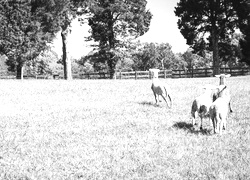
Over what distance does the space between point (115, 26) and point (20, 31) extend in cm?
1363

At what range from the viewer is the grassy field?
18.7ft

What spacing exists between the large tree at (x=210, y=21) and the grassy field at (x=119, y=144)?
2691 centimetres

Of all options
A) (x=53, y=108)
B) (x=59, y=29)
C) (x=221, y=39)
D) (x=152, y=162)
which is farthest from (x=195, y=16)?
(x=152, y=162)

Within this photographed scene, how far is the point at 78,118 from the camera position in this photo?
11.0 meters

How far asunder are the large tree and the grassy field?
26906 millimetres

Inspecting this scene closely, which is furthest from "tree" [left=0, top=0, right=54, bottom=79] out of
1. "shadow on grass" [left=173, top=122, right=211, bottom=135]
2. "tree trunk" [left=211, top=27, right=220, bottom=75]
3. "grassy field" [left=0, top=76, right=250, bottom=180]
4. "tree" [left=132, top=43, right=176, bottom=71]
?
"tree" [left=132, top=43, right=176, bottom=71]

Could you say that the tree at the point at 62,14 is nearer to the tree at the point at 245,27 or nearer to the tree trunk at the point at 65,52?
the tree trunk at the point at 65,52

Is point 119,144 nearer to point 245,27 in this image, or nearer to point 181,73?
point 181,73

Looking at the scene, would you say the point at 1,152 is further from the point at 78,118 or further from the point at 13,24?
the point at 13,24

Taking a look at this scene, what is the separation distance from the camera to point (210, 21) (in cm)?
3847

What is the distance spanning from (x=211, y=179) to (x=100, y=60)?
3505 centimetres

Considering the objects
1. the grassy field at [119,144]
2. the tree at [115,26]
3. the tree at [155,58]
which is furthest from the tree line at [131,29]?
the tree at [155,58]

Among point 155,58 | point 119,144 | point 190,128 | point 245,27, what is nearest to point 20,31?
point 190,128

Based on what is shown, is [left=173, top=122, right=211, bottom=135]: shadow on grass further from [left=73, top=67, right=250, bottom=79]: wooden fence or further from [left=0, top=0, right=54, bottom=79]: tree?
[left=73, top=67, right=250, bottom=79]: wooden fence
